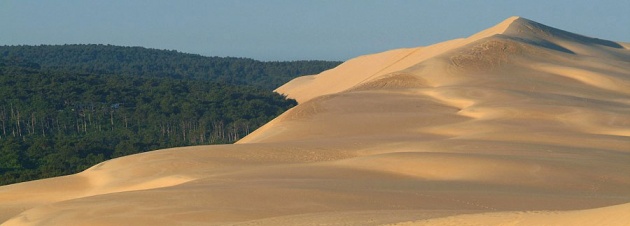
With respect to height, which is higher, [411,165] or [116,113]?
[116,113]

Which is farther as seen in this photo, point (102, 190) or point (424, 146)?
point (424, 146)

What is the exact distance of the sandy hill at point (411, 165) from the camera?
20234mm

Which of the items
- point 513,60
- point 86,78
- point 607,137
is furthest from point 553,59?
point 86,78

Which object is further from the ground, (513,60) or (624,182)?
(513,60)

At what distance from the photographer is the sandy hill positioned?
2023 centimetres

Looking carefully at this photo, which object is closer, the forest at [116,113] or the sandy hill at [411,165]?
the sandy hill at [411,165]

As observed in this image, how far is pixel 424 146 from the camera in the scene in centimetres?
3225

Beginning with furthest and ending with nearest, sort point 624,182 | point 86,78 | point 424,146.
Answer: point 86,78 < point 424,146 < point 624,182

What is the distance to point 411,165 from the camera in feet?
88.8

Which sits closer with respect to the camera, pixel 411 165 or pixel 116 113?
pixel 411 165

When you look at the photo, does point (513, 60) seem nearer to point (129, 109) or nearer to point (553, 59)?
point (553, 59)

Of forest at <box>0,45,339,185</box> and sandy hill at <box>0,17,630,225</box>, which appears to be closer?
sandy hill at <box>0,17,630,225</box>

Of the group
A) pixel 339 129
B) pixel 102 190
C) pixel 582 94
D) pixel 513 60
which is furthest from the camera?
pixel 513 60

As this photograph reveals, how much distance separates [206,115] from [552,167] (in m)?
71.1
